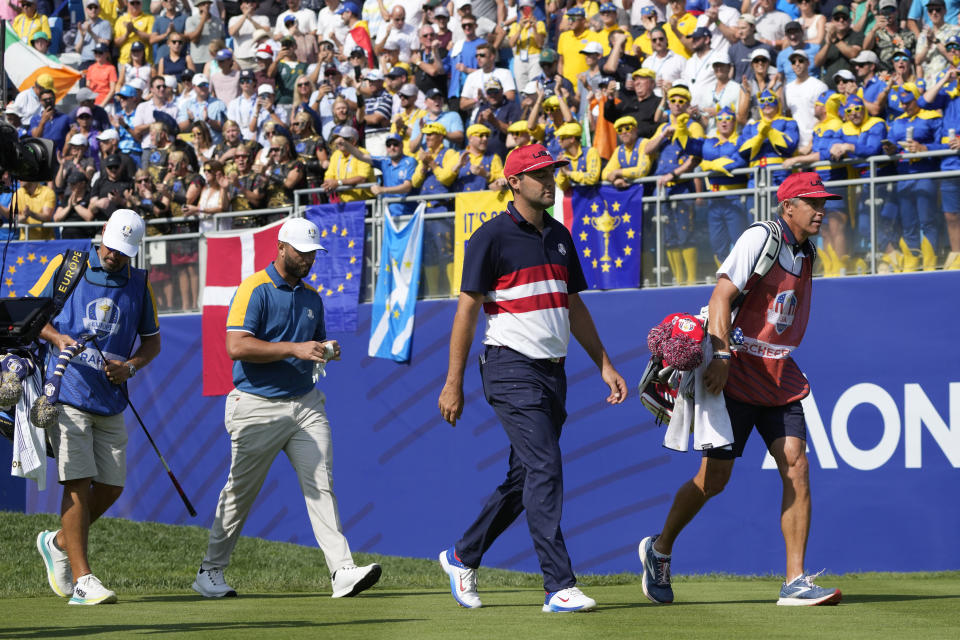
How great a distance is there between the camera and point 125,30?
23.3 metres

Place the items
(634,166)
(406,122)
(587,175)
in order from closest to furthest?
(587,175)
(634,166)
(406,122)

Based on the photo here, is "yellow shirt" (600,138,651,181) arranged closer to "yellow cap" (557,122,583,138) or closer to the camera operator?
"yellow cap" (557,122,583,138)

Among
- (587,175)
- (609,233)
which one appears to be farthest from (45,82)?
(609,233)

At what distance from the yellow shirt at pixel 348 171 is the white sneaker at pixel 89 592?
8.29m

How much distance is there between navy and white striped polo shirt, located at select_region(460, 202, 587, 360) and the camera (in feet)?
24.4

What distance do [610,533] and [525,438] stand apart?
270 inches

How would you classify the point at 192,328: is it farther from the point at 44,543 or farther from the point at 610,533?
the point at 44,543

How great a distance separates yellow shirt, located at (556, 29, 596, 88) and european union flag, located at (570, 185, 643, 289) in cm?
321

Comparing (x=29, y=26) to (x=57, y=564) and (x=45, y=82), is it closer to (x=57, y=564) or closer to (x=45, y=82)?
(x=45, y=82)

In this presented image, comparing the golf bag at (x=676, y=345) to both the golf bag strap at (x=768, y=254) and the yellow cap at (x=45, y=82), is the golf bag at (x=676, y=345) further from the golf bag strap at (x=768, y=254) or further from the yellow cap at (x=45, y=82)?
the yellow cap at (x=45, y=82)

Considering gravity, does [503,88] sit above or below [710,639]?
above

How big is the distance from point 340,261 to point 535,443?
9020 mm

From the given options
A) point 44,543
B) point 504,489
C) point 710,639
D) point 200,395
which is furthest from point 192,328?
point 710,639

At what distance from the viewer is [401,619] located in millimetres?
7164
